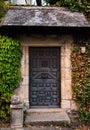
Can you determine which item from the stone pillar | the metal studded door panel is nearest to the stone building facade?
the metal studded door panel

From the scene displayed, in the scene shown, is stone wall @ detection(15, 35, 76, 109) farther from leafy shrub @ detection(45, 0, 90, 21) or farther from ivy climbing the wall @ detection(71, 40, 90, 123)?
leafy shrub @ detection(45, 0, 90, 21)

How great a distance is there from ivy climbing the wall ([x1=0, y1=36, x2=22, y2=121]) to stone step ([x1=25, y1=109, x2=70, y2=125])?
0.77 metres

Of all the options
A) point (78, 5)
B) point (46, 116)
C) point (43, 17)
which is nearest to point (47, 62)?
point (43, 17)

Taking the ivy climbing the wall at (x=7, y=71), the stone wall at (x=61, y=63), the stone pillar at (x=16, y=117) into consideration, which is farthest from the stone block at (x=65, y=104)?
the stone pillar at (x=16, y=117)

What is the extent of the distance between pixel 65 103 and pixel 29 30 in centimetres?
267

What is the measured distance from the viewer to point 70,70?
1102 centimetres

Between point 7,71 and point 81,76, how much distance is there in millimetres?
2416

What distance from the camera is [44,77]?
438 inches

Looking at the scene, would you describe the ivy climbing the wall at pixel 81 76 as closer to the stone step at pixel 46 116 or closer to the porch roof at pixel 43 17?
the stone step at pixel 46 116

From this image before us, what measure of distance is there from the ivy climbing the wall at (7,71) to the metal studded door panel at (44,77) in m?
0.82

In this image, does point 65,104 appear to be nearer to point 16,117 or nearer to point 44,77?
point 44,77

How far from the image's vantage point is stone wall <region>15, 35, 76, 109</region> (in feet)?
35.7

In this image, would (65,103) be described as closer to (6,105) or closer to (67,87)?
(67,87)

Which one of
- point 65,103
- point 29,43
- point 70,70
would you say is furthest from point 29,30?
point 65,103
